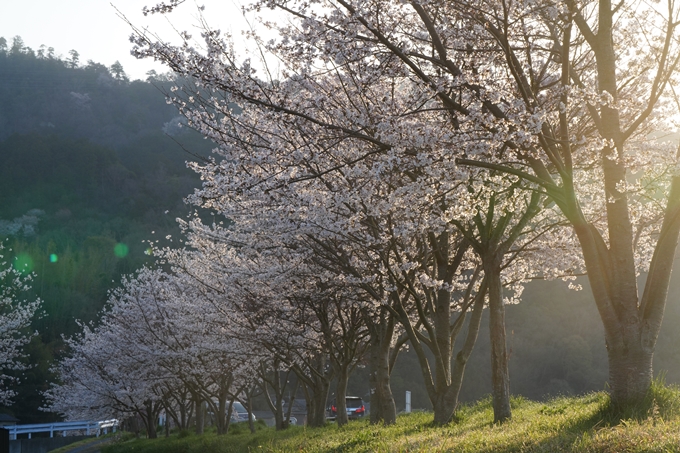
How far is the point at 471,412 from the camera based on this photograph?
46.6 ft

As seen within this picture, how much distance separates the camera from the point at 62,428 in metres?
44.7

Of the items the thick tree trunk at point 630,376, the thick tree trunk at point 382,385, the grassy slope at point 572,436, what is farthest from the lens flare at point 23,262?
the thick tree trunk at point 630,376

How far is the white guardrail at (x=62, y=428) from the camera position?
39.1m

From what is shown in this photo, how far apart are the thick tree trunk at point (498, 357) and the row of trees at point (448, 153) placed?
0.10ft

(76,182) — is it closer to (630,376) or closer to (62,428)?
(62,428)

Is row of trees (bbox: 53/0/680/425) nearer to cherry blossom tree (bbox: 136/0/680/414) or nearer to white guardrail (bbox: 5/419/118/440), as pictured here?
cherry blossom tree (bbox: 136/0/680/414)

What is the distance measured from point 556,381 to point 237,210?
44423mm

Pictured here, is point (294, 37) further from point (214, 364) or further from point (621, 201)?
point (214, 364)

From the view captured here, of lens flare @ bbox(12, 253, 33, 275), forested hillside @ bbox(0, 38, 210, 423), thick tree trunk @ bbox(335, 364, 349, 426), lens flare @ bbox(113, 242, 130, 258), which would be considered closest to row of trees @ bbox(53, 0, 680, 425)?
thick tree trunk @ bbox(335, 364, 349, 426)

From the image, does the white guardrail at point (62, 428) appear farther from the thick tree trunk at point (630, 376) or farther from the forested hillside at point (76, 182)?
the thick tree trunk at point (630, 376)

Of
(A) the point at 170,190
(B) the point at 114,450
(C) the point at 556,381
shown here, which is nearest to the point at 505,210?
(B) the point at 114,450

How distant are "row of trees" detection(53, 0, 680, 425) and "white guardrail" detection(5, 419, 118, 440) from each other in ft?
100

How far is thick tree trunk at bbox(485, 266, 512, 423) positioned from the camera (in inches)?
397

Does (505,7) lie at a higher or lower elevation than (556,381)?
higher
